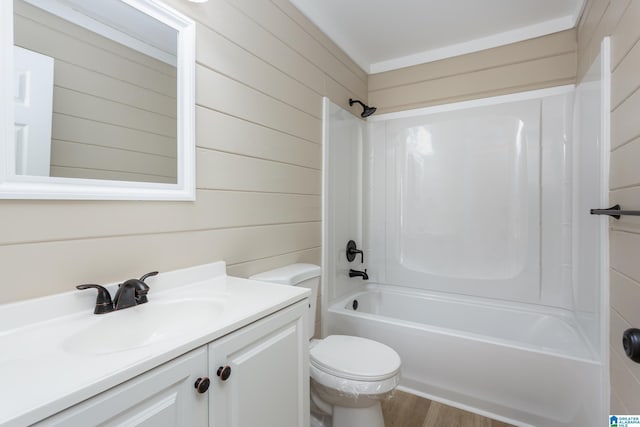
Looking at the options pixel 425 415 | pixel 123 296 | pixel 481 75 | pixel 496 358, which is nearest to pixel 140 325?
pixel 123 296

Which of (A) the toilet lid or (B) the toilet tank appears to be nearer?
(A) the toilet lid

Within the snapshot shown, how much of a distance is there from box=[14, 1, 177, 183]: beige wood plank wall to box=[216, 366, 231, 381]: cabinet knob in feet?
2.43

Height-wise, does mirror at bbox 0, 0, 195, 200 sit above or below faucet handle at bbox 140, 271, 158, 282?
above

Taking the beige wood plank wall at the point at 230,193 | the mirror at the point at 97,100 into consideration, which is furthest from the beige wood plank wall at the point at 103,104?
the beige wood plank wall at the point at 230,193

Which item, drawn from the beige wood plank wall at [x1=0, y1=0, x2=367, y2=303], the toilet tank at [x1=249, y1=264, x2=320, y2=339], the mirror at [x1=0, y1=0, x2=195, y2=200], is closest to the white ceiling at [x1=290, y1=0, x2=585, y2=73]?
the beige wood plank wall at [x1=0, y1=0, x2=367, y2=303]

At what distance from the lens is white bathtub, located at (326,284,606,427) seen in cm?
164

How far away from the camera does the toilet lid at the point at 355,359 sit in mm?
1454

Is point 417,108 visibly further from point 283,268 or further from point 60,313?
point 60,313

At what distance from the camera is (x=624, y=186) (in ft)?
4.25

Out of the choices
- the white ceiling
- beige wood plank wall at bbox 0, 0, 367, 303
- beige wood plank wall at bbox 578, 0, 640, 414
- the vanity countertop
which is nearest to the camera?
the vanity countertop

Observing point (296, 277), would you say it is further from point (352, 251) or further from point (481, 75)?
point (481, 75)

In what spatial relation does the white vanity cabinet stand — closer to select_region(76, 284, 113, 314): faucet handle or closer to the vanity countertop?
the vanity countertop

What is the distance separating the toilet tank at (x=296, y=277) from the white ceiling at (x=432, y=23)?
1657mm

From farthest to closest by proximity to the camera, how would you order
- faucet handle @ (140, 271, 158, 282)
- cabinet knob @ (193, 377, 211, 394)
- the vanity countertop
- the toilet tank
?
the toilet tank
faucet handle @ (140, 271, 158, 282)
cabinet knob @ (193, 377, 211, 394)
the vanity countertop
